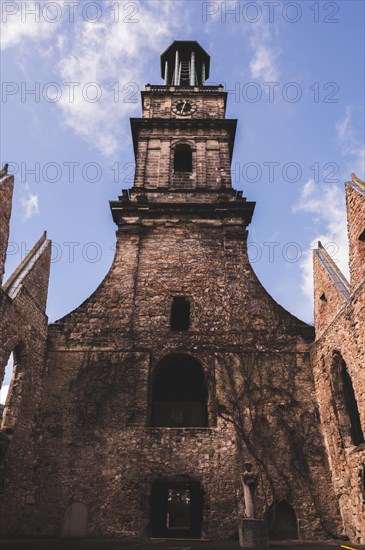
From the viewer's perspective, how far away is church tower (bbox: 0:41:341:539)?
464 inches

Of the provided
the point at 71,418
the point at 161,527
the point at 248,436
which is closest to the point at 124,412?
the point at 71,418

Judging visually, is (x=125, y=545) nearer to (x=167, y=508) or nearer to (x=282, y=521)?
(x=282, y=521)

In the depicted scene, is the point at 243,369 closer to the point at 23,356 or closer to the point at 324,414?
the point at 324,414

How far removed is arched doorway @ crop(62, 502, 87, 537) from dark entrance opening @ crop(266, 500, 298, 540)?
4496mm

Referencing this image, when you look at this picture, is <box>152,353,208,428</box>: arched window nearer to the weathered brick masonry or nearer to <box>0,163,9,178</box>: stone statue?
the weathered brick masonry

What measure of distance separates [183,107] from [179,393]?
13104 millimetres

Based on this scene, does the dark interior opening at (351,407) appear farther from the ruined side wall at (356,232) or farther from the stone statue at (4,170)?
the stone statue at (4,170)

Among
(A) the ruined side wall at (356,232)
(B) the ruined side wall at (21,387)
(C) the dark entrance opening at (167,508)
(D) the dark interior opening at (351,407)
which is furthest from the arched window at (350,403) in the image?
(B) the ruined side wall at (21,387)

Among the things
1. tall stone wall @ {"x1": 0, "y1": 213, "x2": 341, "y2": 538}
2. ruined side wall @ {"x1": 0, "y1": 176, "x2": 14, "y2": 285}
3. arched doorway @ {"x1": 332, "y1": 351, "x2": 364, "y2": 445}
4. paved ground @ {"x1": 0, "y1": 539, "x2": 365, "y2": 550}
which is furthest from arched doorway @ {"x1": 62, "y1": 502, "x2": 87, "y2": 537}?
arched doorway @ {"x1": 332, "y1": 351, "x2": 364, "y2": 445}

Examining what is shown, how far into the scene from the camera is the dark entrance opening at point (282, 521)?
37.9 ft

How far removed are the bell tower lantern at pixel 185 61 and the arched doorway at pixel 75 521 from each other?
70.4 feet

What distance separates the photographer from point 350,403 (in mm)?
12180

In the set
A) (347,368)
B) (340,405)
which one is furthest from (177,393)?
(347,368)


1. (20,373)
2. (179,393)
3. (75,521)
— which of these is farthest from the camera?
(179,393)
